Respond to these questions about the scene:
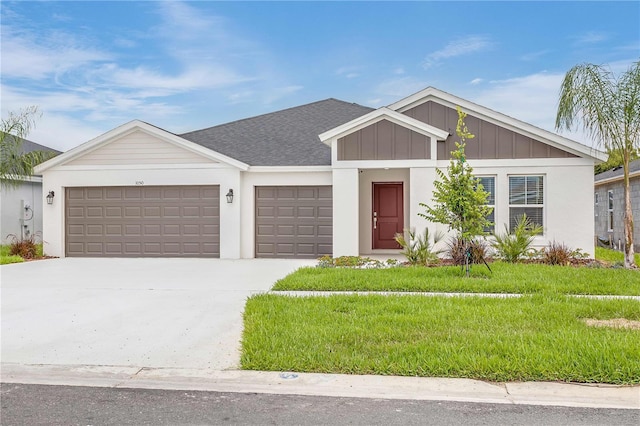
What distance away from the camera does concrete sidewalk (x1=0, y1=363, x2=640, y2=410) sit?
4410 millimetres

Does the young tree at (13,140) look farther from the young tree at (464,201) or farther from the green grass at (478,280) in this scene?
the young tree at (464,201)

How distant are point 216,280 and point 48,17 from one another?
10202mm

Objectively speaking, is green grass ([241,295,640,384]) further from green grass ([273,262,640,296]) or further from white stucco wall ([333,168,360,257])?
white stucco wall ([333,168,360,257])

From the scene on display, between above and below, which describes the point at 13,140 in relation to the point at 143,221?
above

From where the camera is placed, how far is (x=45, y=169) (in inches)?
653

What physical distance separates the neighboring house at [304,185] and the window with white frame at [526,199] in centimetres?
3

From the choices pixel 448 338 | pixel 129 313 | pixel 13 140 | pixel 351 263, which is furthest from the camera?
pixel 13 140

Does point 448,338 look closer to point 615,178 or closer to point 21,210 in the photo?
point 615,178

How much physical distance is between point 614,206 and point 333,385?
20.4 meters

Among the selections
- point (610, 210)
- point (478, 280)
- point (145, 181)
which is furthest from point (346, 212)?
point (610, 210)

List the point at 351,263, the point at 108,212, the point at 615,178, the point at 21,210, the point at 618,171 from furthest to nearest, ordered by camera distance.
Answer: the point at 21,210, the point at 618,171, the point at 615,178, the point at 108,212, the point at 351,263

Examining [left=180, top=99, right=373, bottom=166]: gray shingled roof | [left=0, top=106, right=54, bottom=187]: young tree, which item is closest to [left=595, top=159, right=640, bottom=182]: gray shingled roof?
[left=180, top=99, right=373, bottom=166]: gray shingled roof

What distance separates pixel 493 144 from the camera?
14.8 metres

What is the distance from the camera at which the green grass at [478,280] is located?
907cm
